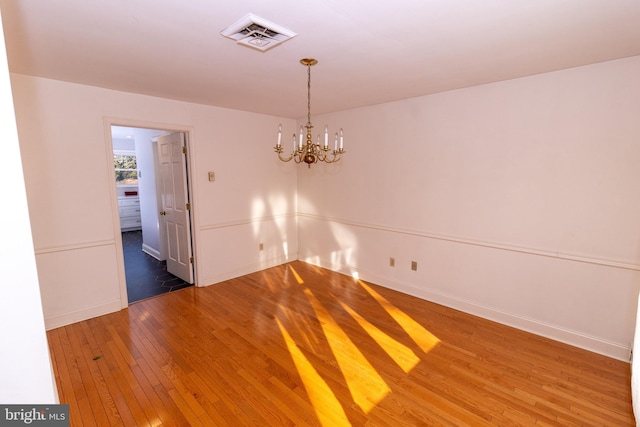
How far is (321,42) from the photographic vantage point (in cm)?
211

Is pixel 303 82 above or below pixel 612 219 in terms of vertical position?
above

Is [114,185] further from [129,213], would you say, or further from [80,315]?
[129,213]

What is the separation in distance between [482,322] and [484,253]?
752 millimetres

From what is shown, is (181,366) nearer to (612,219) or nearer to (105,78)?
(105,78)

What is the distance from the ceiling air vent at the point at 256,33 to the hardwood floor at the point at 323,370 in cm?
252

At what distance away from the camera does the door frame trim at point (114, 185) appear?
331 cm

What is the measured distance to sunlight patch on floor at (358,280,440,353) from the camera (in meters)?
2.85

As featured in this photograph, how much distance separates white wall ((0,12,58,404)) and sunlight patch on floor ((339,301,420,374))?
235 centimetres

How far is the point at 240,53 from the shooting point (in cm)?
229

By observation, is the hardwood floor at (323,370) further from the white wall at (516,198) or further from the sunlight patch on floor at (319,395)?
the white wall at (516,198)

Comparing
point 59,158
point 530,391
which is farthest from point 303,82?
point 530,391

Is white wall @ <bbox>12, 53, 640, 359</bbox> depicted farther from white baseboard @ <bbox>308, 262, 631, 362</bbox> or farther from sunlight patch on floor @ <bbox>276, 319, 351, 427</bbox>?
sunlight patch on floor @ <bbox>276, 319, 351, 427</bbox>

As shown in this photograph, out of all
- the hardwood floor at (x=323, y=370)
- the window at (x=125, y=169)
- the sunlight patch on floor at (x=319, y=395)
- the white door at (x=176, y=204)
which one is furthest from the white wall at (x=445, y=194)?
the window at (x=125, y=169)

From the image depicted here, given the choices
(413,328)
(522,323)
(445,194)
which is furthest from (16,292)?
(522,323)
